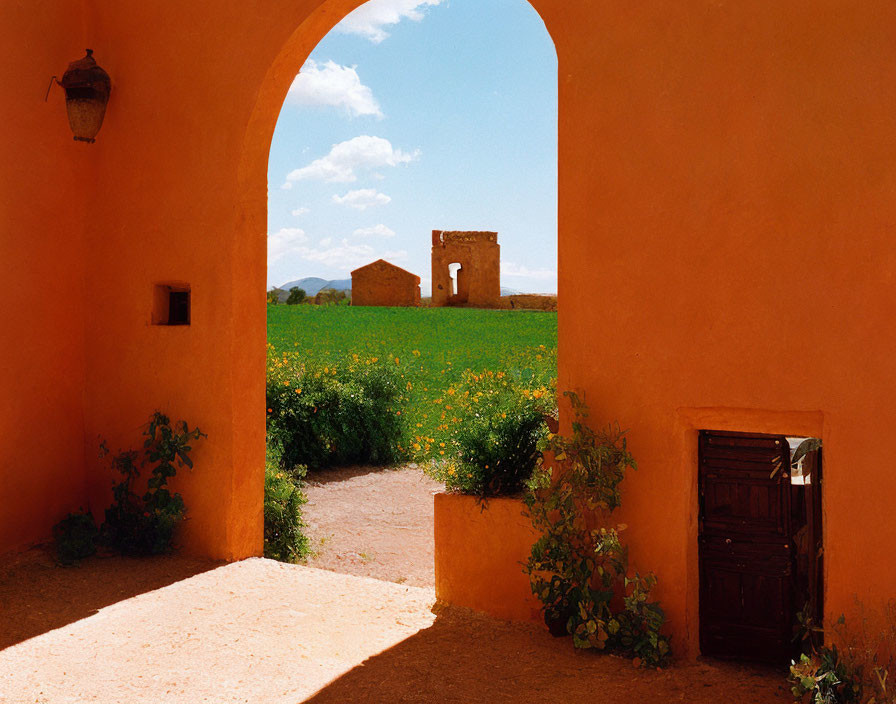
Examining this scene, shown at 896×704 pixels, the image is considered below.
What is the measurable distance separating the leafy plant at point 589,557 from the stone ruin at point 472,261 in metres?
21.9

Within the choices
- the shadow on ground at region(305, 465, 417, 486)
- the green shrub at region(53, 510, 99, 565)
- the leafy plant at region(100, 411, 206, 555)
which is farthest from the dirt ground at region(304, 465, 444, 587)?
the green shrub at region(53, 510, 99, 565)

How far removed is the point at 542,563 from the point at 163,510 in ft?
9.59

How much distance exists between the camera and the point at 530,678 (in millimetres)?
3436

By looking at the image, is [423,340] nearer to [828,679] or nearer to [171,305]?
[171,305]

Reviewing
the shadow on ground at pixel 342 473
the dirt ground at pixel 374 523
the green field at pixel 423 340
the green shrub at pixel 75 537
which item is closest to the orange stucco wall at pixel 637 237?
the green shrub at pixel 75 537


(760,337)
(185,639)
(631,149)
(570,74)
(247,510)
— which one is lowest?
(185,639)

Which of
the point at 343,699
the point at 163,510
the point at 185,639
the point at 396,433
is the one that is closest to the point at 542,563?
the point at 343,699

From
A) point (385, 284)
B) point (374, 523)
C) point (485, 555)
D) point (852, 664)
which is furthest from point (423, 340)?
point (852, 664)

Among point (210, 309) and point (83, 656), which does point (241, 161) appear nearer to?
point (210, 309)

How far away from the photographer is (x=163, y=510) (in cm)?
522

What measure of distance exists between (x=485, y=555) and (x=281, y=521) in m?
2.88

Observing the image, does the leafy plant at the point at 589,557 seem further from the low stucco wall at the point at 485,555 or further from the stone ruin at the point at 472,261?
the stone ruin at the point at 472,261

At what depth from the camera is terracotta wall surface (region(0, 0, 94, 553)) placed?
5.19 meters

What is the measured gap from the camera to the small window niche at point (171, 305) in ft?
18.3
